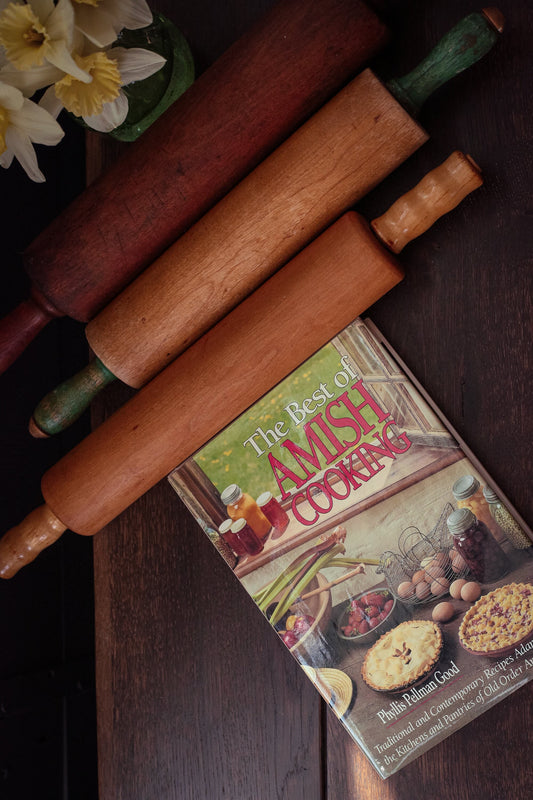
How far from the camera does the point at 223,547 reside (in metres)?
0.74

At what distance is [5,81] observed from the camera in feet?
1.76

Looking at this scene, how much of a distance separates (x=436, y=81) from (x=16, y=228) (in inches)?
24.0

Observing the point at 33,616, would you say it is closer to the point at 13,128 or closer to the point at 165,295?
the point at 165,295

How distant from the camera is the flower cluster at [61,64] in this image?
502mm

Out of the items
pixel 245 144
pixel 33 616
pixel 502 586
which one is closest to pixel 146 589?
pixel 33 616

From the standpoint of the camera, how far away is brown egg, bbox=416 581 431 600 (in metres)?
0.67

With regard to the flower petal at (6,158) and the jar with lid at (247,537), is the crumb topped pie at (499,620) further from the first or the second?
the flower petal at (6,158)

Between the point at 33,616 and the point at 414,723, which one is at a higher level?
the point at 33,616

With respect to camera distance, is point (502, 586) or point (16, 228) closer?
point (502, 586)

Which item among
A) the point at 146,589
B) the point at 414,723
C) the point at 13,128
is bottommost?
the point at 414,723

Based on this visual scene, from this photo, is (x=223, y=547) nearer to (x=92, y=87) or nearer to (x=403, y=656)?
(x=403, y=656)

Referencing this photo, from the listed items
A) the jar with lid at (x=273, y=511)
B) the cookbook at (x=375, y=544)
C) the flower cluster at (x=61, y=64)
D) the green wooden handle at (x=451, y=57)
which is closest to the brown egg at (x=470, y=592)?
the cookbook at (x=375, y=544)

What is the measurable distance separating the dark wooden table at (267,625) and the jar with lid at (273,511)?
0.10m

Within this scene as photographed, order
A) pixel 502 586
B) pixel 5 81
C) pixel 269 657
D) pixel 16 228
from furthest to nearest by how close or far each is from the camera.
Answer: pixel 16 228, pixel 269 657, pixel 502 586, pixel 5 81
